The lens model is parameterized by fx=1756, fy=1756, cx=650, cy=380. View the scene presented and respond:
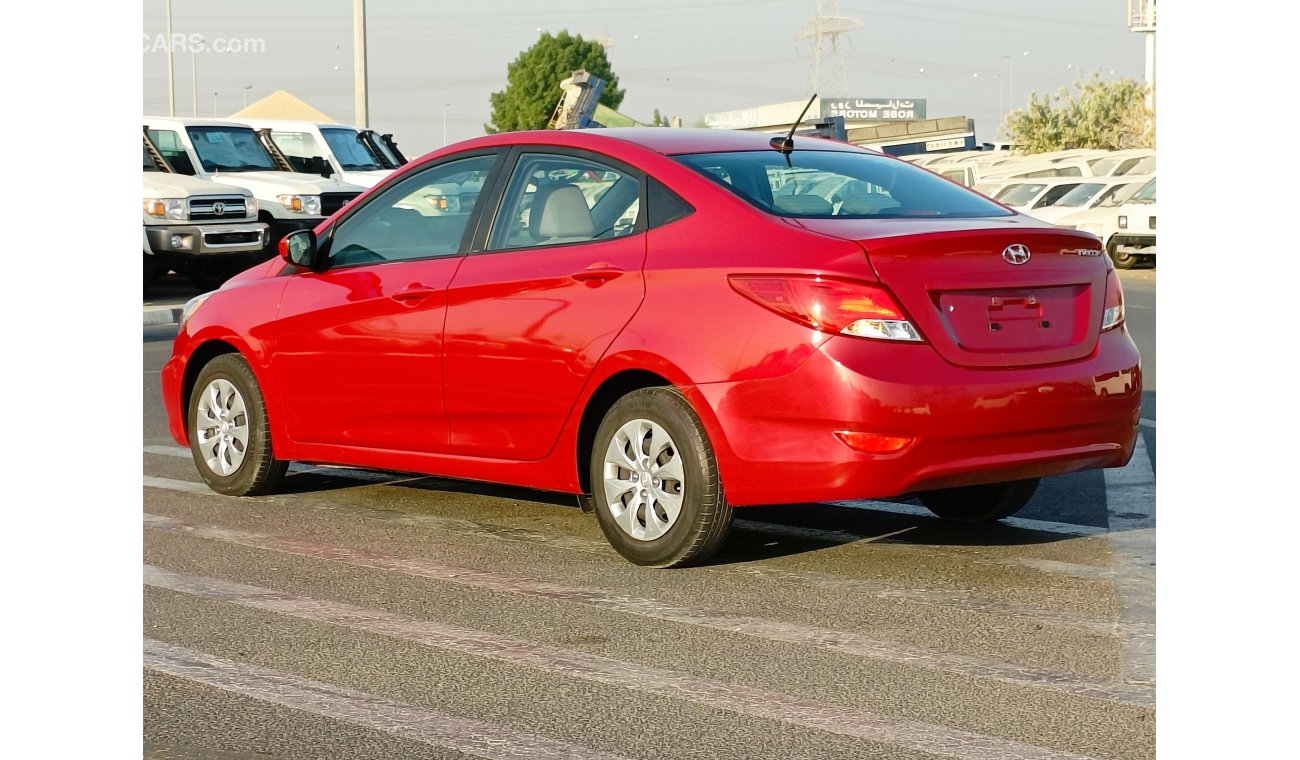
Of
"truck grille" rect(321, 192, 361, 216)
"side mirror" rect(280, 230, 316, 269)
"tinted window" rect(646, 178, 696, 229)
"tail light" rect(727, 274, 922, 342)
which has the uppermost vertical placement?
"truck grille" rect(321, 192, 361, 216)

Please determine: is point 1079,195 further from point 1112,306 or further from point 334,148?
point 1112,306

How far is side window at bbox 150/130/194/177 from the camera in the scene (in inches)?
906

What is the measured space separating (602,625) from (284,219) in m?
18.5

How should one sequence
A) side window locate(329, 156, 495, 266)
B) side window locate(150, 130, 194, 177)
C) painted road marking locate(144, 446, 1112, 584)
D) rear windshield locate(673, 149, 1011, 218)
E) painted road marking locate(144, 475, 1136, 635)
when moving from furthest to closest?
side window locate(150, 130, 194, 177) → side window locate(329, 156, 495, 266) → rear windshield locate(673, 149, 1011, 218) → painted road marking locate(144, 446, 1112, 584) → painted road marking locate(144, 475, 1136, 635)

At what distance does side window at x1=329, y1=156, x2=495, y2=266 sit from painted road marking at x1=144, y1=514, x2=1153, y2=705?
131 centimetres

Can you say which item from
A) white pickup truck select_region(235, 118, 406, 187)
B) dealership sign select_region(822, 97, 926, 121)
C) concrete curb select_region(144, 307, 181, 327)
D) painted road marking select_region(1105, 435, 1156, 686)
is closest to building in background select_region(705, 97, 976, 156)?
dealership sign select_region(822, 97, 926, 121)

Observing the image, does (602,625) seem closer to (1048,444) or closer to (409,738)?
(409,738)

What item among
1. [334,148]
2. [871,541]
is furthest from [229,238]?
[871,541]

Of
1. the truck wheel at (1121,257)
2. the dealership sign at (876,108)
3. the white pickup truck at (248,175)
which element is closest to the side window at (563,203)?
the white pickup truck at (248,175)

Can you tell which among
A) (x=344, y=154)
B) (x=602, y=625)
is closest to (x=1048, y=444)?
(x=602, y=625)

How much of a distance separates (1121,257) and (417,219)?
22668mm

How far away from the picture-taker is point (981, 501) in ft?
23.7

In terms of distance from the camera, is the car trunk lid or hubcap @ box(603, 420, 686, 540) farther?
hubcap @ box(603, 420, 686, 540)

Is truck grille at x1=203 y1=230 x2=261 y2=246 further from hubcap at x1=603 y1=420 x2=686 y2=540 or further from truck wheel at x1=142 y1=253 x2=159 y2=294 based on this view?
hubcap at x1=603 y1=420 x2=686 y2=540
